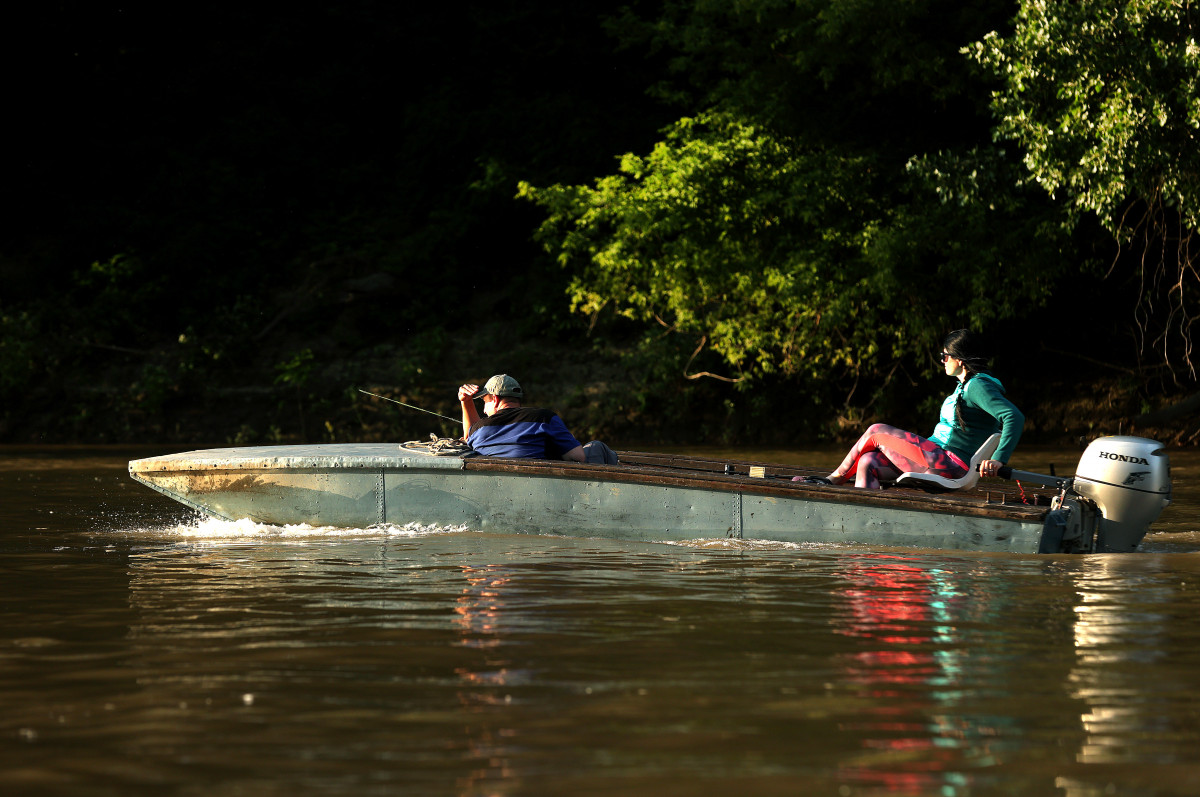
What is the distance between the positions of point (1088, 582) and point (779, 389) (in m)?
15.8

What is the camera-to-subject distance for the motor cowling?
26.5 ft

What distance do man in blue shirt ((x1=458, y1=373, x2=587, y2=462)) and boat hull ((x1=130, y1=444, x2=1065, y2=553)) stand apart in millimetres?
284

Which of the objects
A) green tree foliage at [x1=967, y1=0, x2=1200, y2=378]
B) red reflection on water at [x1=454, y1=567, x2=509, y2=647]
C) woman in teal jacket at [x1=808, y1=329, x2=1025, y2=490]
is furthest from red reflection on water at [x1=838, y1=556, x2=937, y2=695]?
green tree foliage at [x1=967, y1=0, x2=1200, y2=378]

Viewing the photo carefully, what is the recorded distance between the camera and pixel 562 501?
361 inches

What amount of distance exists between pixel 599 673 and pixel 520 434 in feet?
15.6

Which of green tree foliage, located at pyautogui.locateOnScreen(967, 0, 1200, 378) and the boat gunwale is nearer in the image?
the boat gunwale

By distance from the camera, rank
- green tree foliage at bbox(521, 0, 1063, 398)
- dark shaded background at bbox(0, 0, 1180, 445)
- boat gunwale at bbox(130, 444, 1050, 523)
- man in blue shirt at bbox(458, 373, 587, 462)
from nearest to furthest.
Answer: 1. boat gunwale at bbox(130, 444, 1050, 523)
2. man in blue shirt at bbox(458, 373, 587, 462)
3. green tree foliage at bbox(521, 0, 1063, 398)
4. dark shaded background at bbox(0, 0, 1180, 445)

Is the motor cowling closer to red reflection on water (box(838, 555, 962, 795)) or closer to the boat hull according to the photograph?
the boat hull

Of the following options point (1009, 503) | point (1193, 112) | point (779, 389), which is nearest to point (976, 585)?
point (1009, 503)

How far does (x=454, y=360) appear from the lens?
24938 mm

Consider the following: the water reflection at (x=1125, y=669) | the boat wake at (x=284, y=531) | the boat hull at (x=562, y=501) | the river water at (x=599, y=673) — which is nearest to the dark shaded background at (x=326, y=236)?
the boat hull at (x=562, y=501)

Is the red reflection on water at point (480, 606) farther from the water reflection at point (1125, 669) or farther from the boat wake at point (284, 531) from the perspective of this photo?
the water reflection at point (1125, 669)

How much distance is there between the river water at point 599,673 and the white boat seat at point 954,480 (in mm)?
611

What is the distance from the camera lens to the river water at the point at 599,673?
369 centimetres
